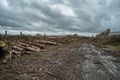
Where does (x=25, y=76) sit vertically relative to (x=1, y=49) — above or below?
below

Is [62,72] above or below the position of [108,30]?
below

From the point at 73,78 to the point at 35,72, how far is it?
6.32ft

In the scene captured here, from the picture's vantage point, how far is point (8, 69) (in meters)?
8.24

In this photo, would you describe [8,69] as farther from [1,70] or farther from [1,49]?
[1,49]

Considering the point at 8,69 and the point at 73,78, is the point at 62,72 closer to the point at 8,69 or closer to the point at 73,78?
the point at 73,78

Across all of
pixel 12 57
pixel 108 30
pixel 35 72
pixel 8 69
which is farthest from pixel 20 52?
pixel 108 30

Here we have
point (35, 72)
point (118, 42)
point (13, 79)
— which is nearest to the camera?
point (13, 79)

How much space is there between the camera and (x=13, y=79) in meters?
6.67

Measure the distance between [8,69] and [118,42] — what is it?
2099 centimetres

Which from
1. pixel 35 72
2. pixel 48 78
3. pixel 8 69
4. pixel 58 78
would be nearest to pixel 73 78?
pixel 58 78

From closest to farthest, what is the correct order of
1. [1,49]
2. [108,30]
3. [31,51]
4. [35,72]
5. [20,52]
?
[35,72]
[1,49]
[20,52]
[31,51]
[108,30]

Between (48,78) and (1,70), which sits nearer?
(48,78)

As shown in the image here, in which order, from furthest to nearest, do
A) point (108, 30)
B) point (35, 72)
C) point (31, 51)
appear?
point (108, 30)
point (31, 51)
point (35, 72)

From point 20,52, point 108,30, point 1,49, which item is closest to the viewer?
point 1,49
